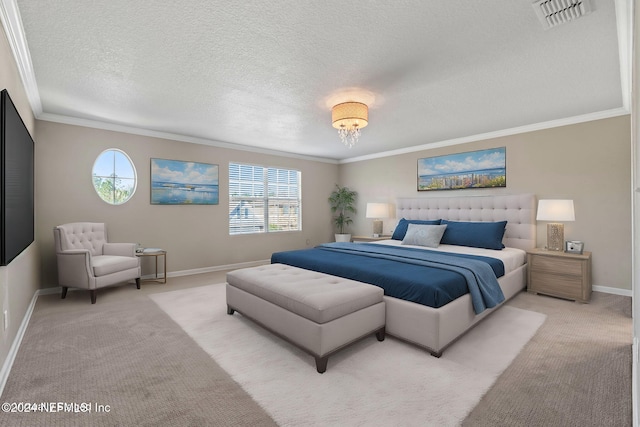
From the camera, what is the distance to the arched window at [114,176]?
4.52m

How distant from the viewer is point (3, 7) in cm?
186

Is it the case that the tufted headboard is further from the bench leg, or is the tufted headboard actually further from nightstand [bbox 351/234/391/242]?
the bench leg

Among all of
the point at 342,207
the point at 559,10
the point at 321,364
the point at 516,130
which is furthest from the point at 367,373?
the point at 342,207

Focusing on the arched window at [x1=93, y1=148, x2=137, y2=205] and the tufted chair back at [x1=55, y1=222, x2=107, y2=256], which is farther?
the arched window at [x1=93, y1=148, x2=137, y2=205]

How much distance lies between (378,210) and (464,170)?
1777mm

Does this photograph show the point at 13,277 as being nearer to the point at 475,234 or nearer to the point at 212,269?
the point at 212,269

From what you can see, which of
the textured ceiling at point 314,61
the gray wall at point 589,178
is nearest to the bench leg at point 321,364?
the textured ceiling at point 314,61

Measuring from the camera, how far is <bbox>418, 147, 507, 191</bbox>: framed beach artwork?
4.88m

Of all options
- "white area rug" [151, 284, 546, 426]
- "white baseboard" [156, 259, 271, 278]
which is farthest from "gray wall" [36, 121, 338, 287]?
"white area rug" [151, 284, 546, 426]

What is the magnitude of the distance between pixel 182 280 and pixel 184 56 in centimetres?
356

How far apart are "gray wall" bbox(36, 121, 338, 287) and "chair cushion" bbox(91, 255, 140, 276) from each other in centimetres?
64

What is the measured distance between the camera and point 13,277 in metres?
2.43

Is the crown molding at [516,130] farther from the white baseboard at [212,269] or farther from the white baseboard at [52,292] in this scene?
the white baseboard at [212,269]

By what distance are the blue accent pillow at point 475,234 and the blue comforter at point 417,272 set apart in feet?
2.94
